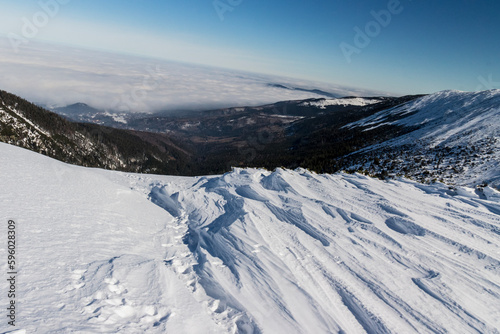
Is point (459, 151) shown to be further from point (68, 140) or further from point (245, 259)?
point (68, 140)

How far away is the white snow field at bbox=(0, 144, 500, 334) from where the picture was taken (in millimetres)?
6152

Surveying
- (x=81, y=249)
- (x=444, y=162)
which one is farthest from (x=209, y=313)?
(x=444, y=162)

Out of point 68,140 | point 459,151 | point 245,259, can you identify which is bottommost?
point 68,140

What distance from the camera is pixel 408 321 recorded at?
6754 millimetres

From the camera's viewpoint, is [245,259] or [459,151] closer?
[245,259]

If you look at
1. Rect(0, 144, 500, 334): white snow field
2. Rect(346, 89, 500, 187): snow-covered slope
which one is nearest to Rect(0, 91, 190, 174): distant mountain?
Rect(0, 144, 500, 334): white snow field

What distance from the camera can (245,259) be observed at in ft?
30.0

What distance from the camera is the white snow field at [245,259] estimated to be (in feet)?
20.2

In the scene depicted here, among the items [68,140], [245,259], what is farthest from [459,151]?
[68,140]

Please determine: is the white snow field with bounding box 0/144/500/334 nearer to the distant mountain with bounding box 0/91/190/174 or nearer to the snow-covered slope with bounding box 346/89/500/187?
the snow-covered slope with bounding box 346/89/500/187

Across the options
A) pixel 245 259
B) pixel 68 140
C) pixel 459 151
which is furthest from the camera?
pixel 68 140

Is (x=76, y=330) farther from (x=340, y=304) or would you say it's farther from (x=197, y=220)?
(x=197, y=220)

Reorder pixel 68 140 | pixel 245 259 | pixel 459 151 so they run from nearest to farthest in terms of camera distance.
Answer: pixel 245 259, pixel 459 151, pixel 68 140

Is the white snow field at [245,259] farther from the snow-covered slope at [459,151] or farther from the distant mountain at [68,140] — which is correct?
the distant mountain at [68,140]
